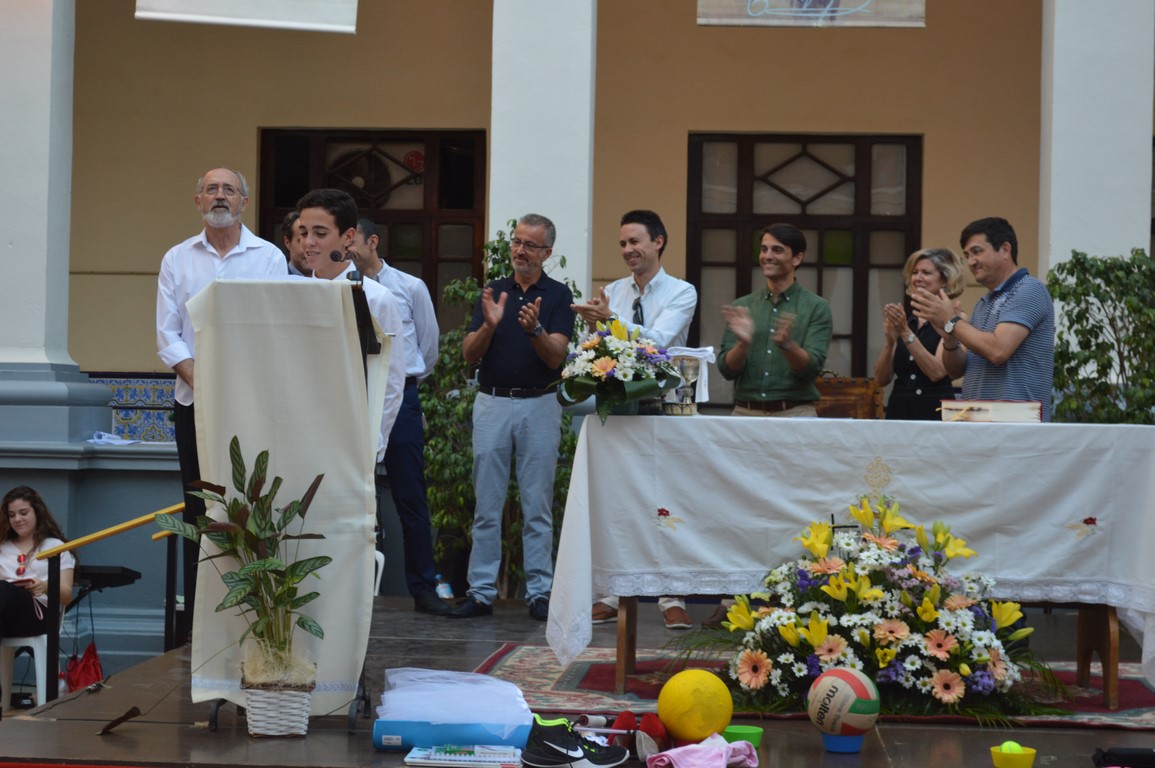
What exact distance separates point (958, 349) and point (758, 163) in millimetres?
4319

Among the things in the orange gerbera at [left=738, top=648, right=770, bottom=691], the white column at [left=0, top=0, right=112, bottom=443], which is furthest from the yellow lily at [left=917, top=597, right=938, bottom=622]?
the white column at [left=0, top=0, right=112, bottom=443]

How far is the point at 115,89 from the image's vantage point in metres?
10.9

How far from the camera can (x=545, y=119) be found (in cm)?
822

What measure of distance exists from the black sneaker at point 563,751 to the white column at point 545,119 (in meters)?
3.92

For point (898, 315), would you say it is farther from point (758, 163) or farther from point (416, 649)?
point (758, 163)

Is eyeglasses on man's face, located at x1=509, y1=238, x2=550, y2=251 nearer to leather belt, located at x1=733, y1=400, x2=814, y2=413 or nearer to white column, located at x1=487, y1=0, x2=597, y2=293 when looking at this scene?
white column, located at x1=487, y1=0, x2=597, y2=293

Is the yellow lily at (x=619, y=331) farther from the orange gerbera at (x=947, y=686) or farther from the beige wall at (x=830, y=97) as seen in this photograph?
the beige wall at (x=830, y=97)

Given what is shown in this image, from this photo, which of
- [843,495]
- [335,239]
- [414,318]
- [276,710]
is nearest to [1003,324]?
[843,495]

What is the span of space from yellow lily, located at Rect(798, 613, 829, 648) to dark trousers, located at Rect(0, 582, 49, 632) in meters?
4.00

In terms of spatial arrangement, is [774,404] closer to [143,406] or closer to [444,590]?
[444,590]

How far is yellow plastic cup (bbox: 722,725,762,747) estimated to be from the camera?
15.1ft

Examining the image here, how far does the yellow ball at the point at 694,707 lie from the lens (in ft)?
14.9

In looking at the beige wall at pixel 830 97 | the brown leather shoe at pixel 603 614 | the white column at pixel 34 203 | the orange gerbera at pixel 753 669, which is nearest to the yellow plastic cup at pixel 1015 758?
the orange gerbera at pixel 753 669

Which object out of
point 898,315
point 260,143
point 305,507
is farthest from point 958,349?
point 260,143
